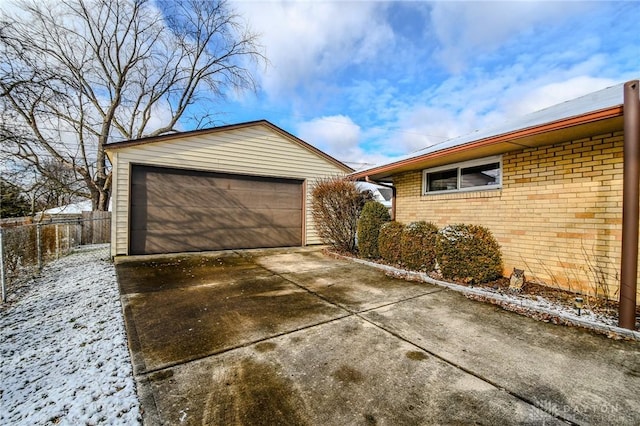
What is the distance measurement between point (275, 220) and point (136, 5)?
1351 centimetres

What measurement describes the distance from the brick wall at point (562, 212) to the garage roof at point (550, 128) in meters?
0.29

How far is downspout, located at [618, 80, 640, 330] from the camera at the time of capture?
282 centimetres

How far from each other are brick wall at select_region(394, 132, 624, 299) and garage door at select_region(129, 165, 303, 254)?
5785 mm

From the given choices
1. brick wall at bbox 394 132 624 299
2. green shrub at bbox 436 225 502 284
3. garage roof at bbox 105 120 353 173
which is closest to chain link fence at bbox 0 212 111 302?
garage roof at bbox 105 120 353 173

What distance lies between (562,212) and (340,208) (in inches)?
179

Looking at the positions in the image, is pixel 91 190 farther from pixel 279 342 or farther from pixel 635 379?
pixel 635 379

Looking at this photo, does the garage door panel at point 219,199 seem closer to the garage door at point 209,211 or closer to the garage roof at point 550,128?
the garage door at point 209,211

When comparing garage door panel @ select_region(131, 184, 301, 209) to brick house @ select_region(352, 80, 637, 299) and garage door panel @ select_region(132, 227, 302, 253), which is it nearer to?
garage door panel @ select_region(132, 227, 302, 253)

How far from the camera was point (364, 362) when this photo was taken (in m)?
2.32

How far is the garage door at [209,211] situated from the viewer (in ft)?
24.6

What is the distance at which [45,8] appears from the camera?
1040cm

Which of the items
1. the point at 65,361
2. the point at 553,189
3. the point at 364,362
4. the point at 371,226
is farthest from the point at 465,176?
the point at 65,361

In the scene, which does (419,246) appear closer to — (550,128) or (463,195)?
(463,195)

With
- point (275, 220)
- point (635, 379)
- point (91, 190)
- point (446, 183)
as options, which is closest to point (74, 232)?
point (91, 190)
